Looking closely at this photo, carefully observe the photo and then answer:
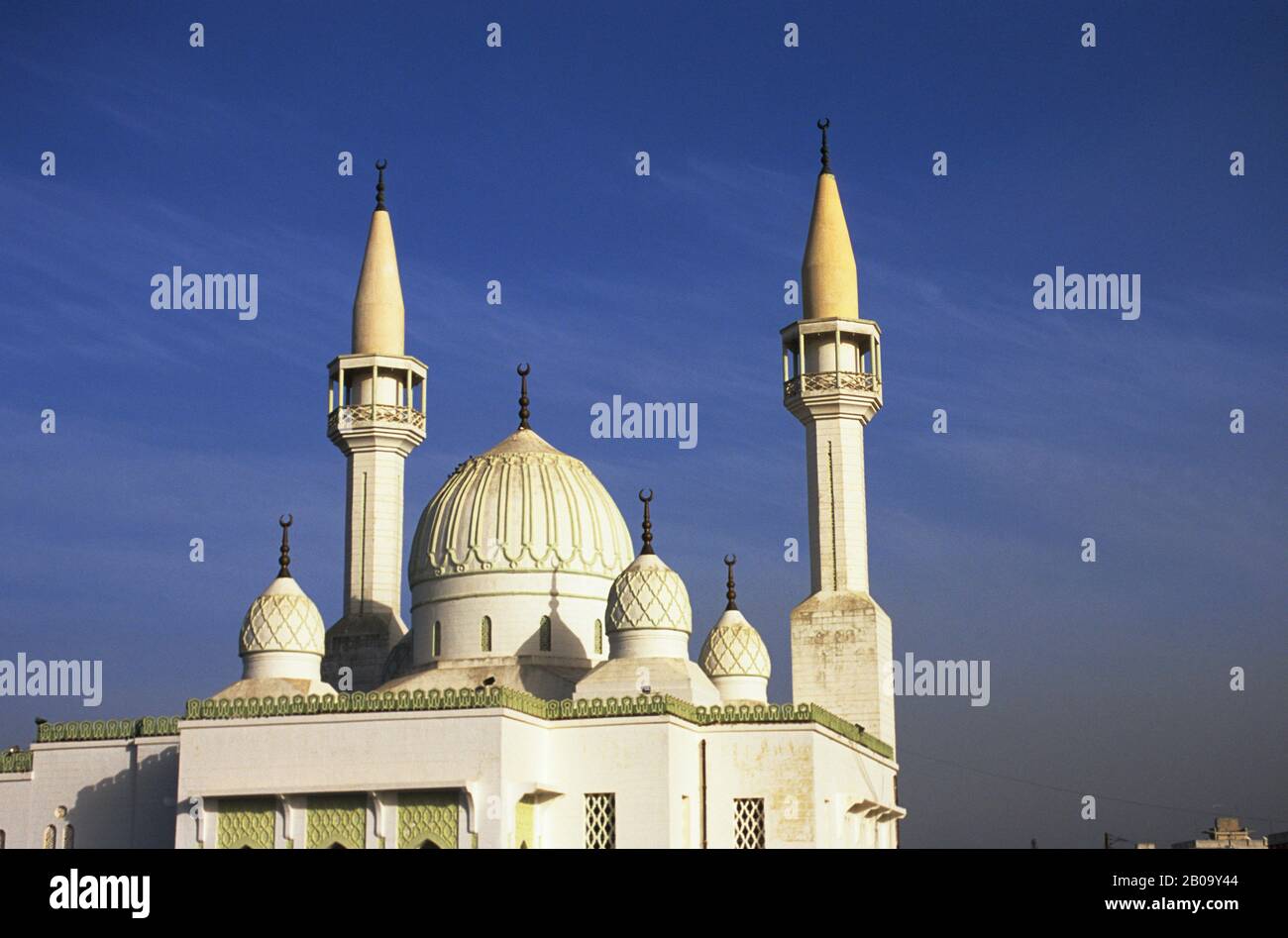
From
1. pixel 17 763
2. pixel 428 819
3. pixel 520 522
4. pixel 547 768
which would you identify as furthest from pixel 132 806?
pixel 520 522

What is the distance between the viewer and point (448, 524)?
133 feet

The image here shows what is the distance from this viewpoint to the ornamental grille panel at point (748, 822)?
115 feet

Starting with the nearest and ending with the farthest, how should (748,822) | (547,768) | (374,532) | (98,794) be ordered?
(547,768)
(748,822)
(98,794)
(374,532)

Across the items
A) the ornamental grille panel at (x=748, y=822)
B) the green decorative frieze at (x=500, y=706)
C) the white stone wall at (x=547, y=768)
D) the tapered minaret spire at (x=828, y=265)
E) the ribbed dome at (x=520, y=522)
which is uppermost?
the tapered minaret spire at (x=828, y=265)

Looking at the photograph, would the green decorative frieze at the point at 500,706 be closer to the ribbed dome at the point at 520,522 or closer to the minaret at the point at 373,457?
the ribbed dome at the point at 520,522

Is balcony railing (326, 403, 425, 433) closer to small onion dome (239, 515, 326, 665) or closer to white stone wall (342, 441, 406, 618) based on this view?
white stone wall (342, 441, 406, 618)

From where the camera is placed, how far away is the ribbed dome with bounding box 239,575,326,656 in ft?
122

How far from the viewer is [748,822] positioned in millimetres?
35219

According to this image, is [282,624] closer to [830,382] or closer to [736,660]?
[736,660]

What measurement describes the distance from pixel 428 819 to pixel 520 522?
8.88m

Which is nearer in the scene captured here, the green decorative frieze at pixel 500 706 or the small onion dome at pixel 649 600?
the green decorative frieze at pixel 500 706

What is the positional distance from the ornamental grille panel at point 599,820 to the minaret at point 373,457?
1019 cm
